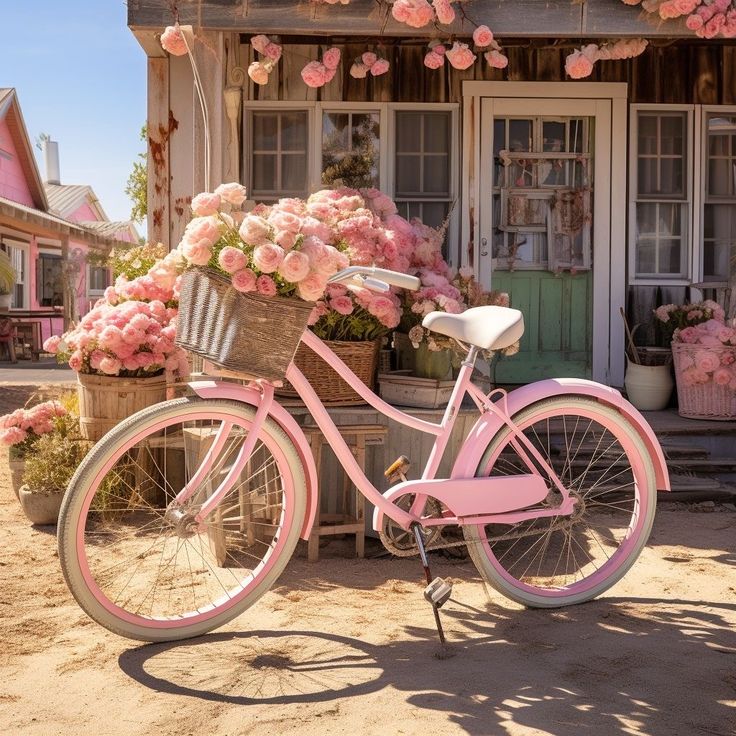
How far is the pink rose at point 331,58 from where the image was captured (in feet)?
21.2

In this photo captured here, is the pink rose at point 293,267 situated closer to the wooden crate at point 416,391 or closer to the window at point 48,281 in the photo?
the wooden crate at point 416,391

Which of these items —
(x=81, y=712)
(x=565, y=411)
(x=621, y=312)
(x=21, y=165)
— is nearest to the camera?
(x=81, y=712)

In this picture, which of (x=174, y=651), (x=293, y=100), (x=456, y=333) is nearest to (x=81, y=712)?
(x=174, y=651)

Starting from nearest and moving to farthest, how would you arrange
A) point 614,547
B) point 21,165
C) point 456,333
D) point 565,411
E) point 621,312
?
point 456,333 → point 565,411 → point 614,547 → point 621,312 → point 21,165

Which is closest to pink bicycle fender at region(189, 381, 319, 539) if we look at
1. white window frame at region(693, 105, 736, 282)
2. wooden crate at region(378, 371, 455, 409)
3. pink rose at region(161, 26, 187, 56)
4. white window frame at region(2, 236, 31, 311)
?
wooden crate at region(378, 371, 455, 409)

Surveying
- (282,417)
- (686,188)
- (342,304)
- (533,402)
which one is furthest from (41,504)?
(686,188)

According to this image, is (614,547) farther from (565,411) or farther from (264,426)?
(264,426)

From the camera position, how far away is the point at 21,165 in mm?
22781

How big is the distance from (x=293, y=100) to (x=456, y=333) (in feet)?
14.6

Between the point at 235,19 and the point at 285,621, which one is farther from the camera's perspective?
the point at 235,19

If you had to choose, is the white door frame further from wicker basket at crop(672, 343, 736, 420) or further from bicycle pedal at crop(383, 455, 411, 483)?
bicycle pedal at crop(383, 455, 411, 483)

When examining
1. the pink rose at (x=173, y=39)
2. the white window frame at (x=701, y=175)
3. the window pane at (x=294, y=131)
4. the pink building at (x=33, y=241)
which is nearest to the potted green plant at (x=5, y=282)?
the pink building at (x=33, y=241)

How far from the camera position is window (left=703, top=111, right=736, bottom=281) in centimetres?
770

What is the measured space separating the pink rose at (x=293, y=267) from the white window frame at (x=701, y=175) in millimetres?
5344
